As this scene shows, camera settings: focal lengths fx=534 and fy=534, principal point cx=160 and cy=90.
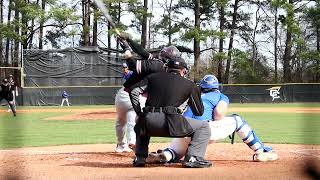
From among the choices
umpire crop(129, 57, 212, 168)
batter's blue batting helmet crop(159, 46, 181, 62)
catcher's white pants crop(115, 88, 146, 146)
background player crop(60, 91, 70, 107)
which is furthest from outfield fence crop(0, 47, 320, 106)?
umpire crop(129, 57, 212, 168)

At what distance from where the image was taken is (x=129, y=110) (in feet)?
23.7

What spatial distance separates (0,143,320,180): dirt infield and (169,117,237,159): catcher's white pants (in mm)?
254

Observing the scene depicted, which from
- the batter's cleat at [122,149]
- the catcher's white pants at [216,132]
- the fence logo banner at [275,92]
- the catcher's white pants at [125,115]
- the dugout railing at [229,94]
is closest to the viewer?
the catcher's white pants at [216,132]

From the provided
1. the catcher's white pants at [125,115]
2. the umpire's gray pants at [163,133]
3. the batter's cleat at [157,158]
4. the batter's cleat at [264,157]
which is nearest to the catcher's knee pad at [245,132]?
the batter's cleat at [264,157]

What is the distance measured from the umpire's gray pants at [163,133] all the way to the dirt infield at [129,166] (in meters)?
0.21

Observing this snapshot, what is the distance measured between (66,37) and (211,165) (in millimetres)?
37825

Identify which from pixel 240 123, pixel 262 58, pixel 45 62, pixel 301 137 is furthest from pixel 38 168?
pixel 262 58

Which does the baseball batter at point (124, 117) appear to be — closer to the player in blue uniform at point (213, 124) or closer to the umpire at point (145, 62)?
the player in blue uniform at point (213, 124)

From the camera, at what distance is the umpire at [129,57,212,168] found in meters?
5.38

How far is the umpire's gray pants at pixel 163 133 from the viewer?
5.39 m

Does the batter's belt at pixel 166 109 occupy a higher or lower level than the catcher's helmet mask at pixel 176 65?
lower

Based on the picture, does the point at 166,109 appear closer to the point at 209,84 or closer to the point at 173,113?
the point at 173,113

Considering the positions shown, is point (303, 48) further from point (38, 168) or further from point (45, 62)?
point (38, 168)

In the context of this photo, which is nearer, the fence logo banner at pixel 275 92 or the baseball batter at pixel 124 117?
the baseball batter at pixel 124 117
